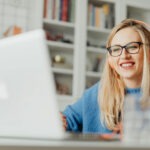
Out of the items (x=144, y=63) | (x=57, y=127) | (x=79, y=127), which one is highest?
(x=144, y=63)

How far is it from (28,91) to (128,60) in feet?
3.77

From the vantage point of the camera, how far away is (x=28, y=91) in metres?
0.62

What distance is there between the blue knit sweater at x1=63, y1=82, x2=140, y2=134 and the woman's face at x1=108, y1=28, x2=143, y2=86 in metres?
0.10

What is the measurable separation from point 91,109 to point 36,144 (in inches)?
45.4

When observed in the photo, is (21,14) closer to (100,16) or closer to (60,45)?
(60,45)

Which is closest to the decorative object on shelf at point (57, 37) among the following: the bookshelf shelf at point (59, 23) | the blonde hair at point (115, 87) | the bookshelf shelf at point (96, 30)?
the bookshelf shelf at point (59, 23)

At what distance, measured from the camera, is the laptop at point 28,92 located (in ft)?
1.99

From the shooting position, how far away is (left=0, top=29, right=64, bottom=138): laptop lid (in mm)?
608

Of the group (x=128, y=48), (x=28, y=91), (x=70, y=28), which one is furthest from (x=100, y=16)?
(x=28, y=91)

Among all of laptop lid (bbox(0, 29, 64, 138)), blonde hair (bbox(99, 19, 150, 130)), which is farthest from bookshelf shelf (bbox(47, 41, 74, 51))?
laptop lid (bbox(0, 29, 64, 138))

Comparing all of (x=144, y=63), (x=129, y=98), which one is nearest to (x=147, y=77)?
(x=144, y=63)

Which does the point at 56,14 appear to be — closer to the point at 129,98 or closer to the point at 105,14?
the point at 105,14

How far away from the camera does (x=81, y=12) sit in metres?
3.10

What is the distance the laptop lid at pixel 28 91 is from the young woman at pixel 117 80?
0.92m
